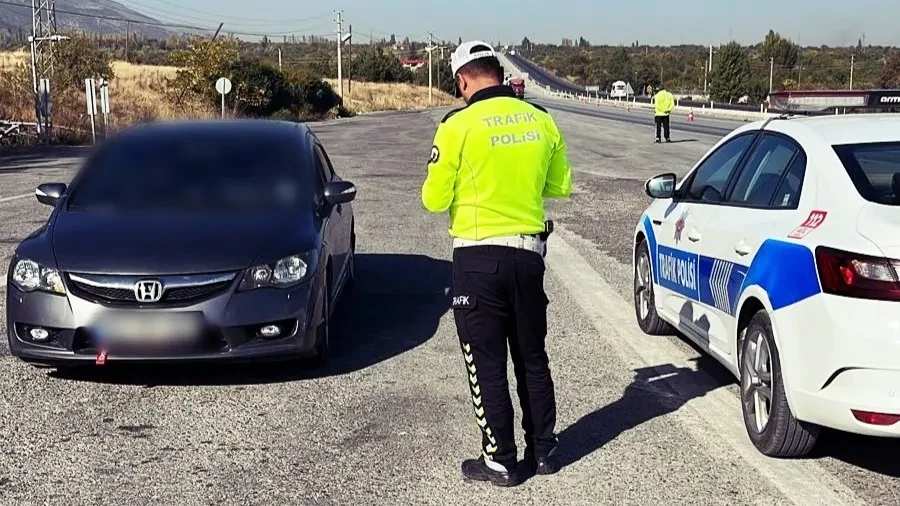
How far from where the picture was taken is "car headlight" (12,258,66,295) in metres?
6.05

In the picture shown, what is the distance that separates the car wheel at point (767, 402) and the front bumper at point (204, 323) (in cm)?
253

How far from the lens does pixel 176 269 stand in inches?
236

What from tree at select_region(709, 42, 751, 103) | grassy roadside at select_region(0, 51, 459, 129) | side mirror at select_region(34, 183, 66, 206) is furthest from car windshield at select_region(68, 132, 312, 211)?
tree at select_region(709, 42, 751, 103)

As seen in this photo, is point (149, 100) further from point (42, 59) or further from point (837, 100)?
point (837, 100)

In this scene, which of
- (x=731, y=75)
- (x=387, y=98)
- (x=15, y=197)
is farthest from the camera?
(x=387, y=98)

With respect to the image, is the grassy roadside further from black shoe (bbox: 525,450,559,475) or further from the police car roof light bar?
black shoe (bbox: 525,450,559,475)

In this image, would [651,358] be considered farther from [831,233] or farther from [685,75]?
[685,75]

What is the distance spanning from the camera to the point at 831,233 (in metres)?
4.55

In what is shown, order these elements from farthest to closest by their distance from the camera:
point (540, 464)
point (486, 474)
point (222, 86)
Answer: point (222, 86), point (540, 464), point (486, 474)

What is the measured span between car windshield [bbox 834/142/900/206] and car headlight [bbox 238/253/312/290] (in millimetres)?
3078

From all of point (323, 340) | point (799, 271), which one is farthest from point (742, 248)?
point (323, 340)

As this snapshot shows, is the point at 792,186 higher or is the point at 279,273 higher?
the point at 792,186

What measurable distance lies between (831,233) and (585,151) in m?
24.4

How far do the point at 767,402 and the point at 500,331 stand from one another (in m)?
1.44
